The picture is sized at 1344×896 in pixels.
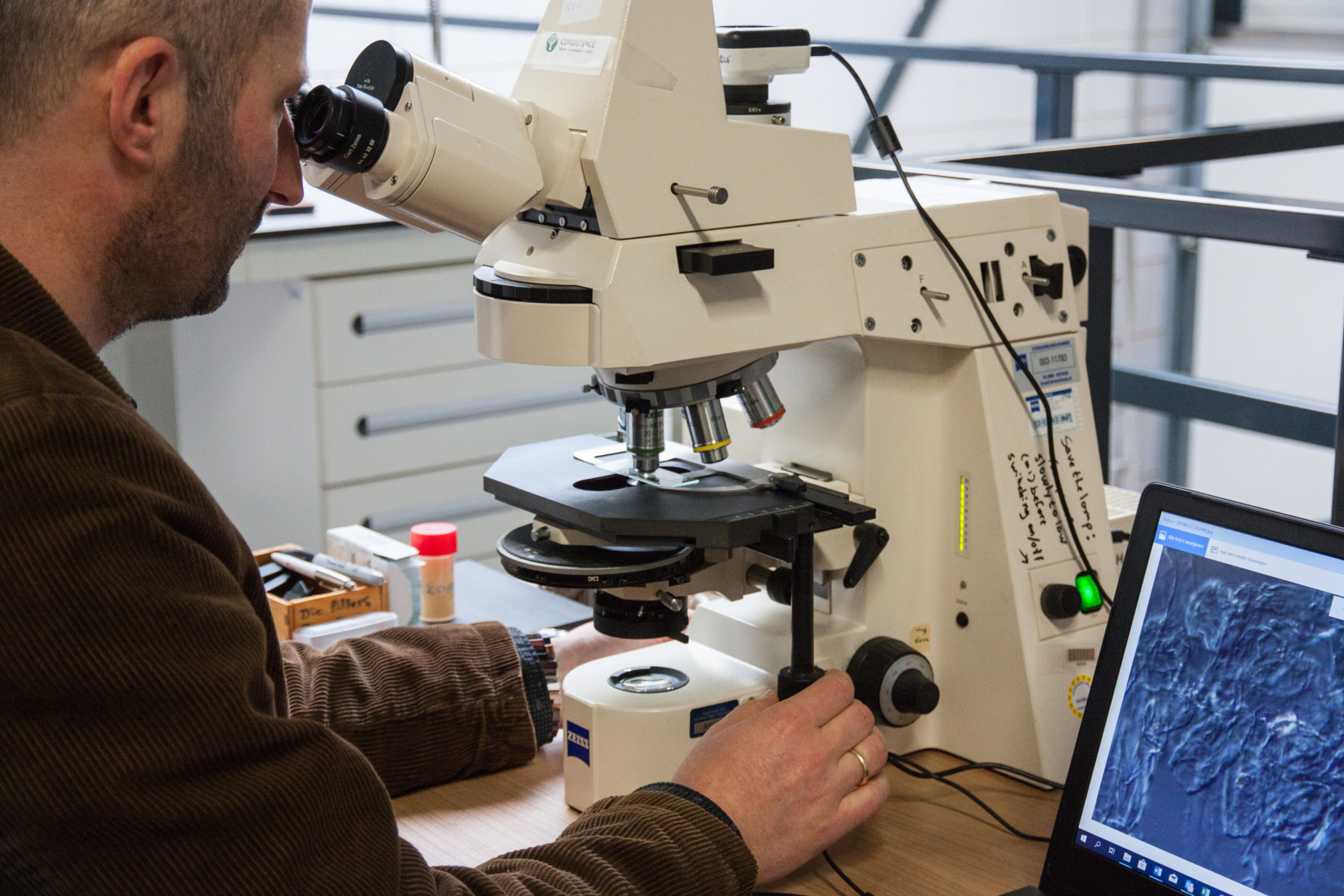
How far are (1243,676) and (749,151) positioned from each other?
52cm

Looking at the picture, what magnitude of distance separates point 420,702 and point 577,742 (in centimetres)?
16

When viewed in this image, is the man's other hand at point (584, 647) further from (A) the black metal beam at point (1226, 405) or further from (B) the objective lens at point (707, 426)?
(A) the black metal beam at point (1226, 405)

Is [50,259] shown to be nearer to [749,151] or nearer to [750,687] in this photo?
[749,151]

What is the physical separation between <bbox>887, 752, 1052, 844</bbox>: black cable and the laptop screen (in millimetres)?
143

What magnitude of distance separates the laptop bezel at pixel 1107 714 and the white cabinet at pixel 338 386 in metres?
1.89

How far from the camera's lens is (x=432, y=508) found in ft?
9.84

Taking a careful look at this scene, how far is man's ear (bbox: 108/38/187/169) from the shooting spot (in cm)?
69

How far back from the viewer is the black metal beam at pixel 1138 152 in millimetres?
1684

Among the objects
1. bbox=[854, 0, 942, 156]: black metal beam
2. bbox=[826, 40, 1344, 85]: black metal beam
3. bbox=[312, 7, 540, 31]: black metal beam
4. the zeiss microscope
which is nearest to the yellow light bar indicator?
the zeiss microscope

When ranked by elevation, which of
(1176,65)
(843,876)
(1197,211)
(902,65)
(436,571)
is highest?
(902,65)

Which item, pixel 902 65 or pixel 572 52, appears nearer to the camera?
pixel 572 52

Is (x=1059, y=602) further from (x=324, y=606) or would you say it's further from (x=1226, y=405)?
(x=1226, y=405)

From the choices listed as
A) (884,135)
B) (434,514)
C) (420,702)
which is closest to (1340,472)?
(884,135)

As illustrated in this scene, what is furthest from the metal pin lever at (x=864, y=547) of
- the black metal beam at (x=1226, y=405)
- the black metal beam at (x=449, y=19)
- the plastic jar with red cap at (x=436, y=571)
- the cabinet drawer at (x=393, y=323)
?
the black metal beam at (x=449, y=19)
